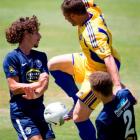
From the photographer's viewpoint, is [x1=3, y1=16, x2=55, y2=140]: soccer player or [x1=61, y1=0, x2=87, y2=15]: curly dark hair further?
[x1=61, y1=0, x2=87, y2=15]: curly dark hair

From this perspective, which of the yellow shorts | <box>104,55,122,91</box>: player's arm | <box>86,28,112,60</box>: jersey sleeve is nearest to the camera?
<box>104,55,122,91</box>: player's arm

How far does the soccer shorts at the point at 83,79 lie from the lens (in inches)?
352

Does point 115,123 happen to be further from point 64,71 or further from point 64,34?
point 64,34

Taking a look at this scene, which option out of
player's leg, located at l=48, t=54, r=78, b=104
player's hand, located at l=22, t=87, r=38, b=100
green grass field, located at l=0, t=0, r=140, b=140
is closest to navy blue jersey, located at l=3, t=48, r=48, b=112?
player's hand, located at l=22, t=87, r=38, b=100

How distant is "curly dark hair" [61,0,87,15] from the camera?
29.5ft

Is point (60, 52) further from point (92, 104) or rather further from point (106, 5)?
point (92, 104)

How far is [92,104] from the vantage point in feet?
29.5

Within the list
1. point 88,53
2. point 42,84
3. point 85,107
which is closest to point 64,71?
point 88,53

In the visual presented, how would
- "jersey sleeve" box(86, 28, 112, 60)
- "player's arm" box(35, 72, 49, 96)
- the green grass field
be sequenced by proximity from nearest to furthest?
1. "player's arm" box(35, 72, 49, 96)
2. "jersey sleeve" box(86, 28, 112, 60)
3. the green grass field

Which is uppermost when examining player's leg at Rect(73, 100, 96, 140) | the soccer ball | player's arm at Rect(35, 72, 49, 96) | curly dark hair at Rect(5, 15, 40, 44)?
curly dark hair at Rect(5, 15, 40, 44)

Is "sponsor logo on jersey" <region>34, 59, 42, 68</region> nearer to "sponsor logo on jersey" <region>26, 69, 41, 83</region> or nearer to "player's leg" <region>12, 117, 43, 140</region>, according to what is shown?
"sponsor logo on jersey" <region>26, 69, 41, 83</region>

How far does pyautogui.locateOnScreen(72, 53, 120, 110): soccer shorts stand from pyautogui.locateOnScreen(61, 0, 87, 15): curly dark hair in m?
0.76

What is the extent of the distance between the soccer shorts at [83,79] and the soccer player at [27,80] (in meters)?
0.73

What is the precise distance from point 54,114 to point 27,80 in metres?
0.62
